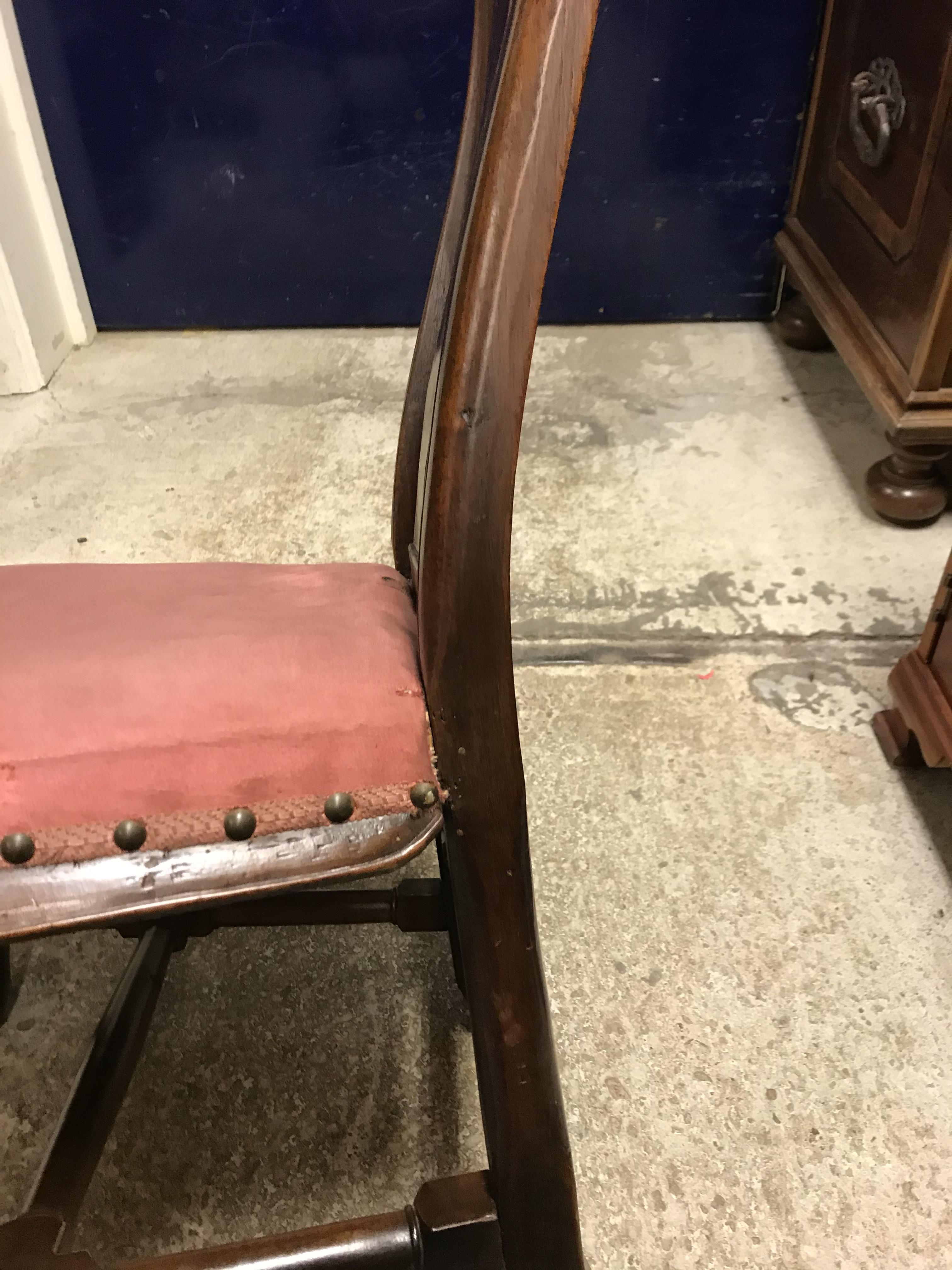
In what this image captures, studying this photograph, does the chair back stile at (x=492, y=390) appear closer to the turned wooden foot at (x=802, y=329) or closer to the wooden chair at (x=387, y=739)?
the wooden chair at (x=387, y=739)

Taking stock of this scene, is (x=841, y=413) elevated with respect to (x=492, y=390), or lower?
lower

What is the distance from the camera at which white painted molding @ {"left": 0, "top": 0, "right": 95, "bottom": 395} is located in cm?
196

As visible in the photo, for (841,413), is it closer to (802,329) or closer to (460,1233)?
(802,329)

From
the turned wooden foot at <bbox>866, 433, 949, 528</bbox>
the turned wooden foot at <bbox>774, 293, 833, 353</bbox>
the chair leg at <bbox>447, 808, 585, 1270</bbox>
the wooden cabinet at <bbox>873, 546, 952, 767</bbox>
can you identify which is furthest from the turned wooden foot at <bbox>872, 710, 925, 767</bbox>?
the turned wooden foot at <bbox>774, 293, 833, 353</bbox>

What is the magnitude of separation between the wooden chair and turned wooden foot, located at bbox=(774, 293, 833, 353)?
173cm

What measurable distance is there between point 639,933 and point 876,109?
57.0 inches

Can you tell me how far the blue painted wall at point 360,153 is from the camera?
1974 mm

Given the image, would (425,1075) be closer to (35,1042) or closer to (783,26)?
(35,1042)

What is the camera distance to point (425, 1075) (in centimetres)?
92

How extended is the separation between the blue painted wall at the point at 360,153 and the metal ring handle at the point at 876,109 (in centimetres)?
40

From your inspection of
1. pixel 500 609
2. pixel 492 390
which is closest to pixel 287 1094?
pixel 500 609

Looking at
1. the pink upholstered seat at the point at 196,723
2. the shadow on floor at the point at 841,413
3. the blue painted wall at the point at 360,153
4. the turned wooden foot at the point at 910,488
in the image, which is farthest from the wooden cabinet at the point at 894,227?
the pink upholstered seat at the point at 196,723

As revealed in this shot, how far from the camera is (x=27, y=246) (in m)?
2.06

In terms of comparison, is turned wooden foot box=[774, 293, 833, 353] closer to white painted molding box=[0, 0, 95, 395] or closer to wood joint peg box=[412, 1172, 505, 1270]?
white painted molding box=[0, 0, 95, 395]
